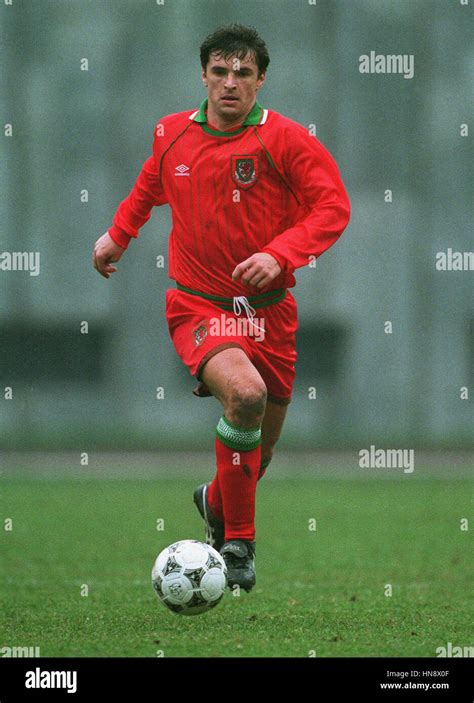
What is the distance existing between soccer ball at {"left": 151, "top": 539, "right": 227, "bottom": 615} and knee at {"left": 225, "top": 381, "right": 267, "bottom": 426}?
581 millimetres

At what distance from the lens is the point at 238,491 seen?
228 inches

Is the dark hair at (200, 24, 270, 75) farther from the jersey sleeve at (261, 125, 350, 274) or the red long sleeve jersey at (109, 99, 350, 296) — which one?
the jersey sleeve at (261, 125, 350, 274)

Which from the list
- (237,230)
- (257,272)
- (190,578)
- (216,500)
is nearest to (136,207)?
(237,230)

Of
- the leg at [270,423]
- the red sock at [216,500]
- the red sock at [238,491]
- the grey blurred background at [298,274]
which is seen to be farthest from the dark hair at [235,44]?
the grey blurred background at [298,274]

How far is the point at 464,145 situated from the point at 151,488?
7.71 metres

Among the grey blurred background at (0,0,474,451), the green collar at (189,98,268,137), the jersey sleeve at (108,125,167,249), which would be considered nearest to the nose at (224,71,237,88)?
the green collar at (189,98,268,137)

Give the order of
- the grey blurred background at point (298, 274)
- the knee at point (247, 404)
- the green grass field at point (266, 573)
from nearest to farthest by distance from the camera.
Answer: the green grass field at point (266, 573), the knee at point (247, 404), the grey blurred background at point (298, 274)

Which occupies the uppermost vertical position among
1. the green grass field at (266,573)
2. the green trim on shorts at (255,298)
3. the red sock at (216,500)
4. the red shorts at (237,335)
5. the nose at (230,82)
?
the nose at (230,82)

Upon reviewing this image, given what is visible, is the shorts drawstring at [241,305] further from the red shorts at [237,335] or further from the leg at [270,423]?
the leg at [270,423]

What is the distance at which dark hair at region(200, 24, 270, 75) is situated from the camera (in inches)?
228

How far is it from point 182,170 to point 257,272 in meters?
0.83

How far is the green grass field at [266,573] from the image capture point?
17.1 ft

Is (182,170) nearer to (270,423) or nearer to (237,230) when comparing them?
(237,230)

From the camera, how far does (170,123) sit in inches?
241
